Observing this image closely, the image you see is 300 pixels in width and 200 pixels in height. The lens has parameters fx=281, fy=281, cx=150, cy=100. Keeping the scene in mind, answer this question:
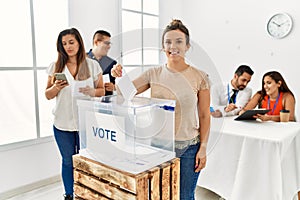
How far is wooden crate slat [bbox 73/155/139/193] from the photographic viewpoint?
1012mm

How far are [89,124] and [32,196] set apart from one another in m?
1.59

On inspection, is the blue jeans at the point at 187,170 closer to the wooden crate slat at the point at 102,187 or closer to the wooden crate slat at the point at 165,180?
the wooden crate slat at the point at 165,180

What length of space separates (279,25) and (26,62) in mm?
2904

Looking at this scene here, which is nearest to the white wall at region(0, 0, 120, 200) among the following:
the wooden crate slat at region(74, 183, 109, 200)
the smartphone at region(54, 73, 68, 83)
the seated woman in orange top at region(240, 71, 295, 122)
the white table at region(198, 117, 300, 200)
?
the smartphone at region(54, 73, 68, 83)

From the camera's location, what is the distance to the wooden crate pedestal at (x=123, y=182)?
102 cm

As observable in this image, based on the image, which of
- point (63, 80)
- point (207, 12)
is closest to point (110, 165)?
point (63, 80)

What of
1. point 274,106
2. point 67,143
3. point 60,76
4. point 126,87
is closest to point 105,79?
point 60,76

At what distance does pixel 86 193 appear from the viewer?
1.21 metres

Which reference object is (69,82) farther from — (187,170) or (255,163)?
(255,163)

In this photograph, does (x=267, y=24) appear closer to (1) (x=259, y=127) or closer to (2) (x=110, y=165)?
(1) (x=259, y=127)

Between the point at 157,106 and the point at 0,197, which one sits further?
the point at 0,197

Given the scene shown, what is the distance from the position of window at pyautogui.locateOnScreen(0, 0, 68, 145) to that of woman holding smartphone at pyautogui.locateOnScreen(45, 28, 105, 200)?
2.16 feet

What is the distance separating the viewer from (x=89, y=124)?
114cm

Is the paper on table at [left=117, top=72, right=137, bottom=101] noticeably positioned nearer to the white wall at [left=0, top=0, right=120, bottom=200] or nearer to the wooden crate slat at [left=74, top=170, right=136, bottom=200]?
the wooden crate slat at [left=74, top=170, right=136, bottom=200]
